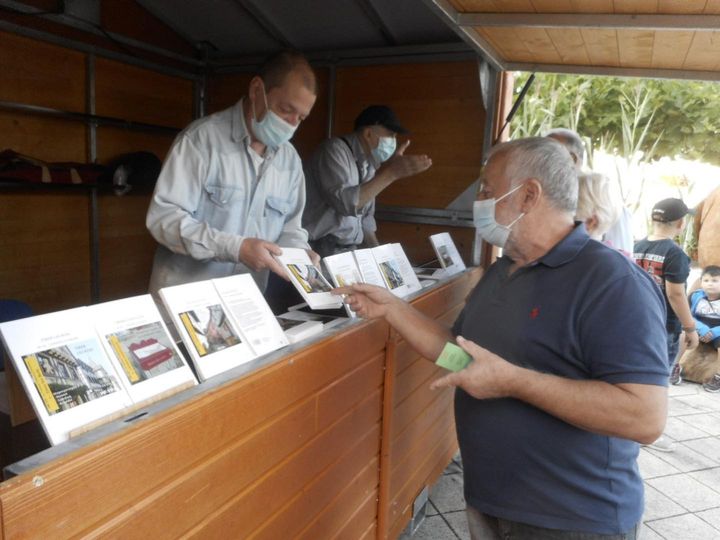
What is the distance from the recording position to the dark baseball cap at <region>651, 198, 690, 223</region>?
12.5 ft

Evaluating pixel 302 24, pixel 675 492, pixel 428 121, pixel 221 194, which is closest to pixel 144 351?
pixel 221 194

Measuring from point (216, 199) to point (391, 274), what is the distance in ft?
2.63

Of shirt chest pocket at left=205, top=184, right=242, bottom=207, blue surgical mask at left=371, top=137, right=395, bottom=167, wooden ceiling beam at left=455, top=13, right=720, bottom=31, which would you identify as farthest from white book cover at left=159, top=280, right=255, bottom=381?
blue surgical mask at left=371, top=137, right=395, bottom=167

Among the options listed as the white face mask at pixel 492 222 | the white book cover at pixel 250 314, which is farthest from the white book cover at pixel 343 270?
the white face mask at pixel 492 222

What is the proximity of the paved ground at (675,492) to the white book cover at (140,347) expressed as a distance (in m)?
2.02

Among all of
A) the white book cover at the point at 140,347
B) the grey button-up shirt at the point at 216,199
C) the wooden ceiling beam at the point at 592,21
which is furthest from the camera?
the wooden ceiling beam at the point at 592,21

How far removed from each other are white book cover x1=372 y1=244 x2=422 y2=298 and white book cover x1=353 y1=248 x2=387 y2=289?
30mm

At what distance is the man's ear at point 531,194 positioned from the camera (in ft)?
4.57

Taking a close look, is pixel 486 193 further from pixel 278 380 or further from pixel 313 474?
pixel 313 474

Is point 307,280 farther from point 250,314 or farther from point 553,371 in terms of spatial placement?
point 553,371

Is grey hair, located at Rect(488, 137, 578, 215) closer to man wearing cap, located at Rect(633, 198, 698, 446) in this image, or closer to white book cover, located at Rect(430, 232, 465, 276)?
white book cover, located at Rect(430, 232, 465, 276)

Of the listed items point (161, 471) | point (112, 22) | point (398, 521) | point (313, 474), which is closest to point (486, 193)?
point (313, 474)

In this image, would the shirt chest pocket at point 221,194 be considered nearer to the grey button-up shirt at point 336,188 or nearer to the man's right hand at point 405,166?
the grey button-up shirt at point 336,188

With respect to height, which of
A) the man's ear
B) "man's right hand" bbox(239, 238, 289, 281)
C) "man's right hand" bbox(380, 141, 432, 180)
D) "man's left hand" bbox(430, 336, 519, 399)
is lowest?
"man's left hand" bbox(430, 336, 519, 399)
